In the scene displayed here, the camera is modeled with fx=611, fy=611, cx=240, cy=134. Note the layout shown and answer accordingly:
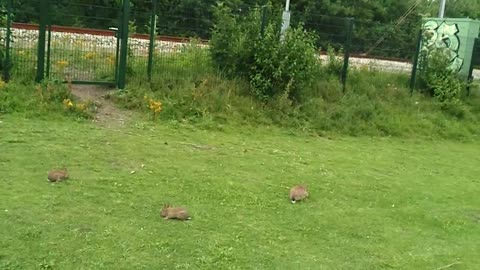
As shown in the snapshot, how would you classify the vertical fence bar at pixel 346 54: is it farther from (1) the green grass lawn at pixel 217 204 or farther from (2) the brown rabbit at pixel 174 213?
(2) the brown rabbit at pixel 174 213

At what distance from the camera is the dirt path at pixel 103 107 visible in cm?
979

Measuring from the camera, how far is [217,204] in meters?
5.89

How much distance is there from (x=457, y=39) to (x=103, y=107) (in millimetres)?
9695

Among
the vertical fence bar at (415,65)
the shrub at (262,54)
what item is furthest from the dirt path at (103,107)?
the vertical fence bar at (415,65)

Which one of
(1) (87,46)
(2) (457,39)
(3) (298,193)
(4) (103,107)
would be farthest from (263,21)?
(3) (298,193)

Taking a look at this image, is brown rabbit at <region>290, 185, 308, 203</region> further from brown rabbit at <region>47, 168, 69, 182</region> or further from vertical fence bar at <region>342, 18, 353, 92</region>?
vertical fence bar at <region>342, 18, 353, 92</region>

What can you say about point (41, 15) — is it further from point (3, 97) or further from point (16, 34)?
point (3, 97)

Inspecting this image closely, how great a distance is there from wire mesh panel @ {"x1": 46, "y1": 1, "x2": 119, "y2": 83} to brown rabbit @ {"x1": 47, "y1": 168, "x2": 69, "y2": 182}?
491cm

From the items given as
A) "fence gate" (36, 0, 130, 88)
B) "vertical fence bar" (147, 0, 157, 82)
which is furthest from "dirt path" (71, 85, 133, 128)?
"vertical fence bar" (147, 0, 157, 82)

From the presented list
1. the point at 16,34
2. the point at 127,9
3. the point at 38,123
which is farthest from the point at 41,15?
the point at 38,123

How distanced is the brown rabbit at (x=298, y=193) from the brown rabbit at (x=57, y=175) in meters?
2.31

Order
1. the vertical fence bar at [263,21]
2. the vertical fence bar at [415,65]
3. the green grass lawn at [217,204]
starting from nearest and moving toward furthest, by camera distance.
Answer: the green grass lawn at [217,204] → the vertical fence bar at [263,21] → the vertical fence bar at [415,65]

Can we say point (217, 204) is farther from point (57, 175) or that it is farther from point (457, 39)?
point (457, 39)

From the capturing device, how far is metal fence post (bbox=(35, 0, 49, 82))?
34.1 ft
